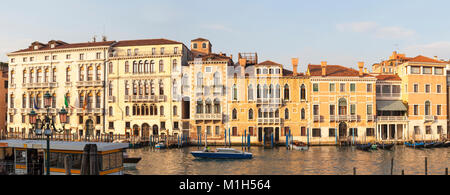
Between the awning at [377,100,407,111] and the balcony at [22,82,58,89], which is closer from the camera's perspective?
the awning at [377,100,407,111]

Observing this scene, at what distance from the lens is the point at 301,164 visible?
26.1 meters

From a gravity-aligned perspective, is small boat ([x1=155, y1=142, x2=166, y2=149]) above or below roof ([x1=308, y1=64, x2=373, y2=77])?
below

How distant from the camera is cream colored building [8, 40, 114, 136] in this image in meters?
44.3

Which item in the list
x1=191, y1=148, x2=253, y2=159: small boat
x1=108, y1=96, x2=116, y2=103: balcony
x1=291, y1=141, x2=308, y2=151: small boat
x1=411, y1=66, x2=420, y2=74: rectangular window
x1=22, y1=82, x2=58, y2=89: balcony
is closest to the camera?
x1=191, y1=148, x2=253, y2=159: small boat

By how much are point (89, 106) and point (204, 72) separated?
49.1ft

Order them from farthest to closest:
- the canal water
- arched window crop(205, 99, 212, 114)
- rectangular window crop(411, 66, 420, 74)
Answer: arched window crop(205, 99, 212, 114) < rectangular window crop(411, 66, 420, 74) < the canal water

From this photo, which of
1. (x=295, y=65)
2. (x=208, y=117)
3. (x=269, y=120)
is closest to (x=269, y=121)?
(x=269, y=120)

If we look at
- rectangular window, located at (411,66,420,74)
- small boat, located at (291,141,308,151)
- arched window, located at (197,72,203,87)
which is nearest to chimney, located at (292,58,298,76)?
small boat, located at (291,141,308,151)

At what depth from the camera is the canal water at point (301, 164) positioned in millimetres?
23234

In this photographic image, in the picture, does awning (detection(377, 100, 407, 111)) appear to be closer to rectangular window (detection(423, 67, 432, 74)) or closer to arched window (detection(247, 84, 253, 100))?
rectangular window (detection(423, 67, 432, 74))

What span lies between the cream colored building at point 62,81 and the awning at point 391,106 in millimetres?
31641

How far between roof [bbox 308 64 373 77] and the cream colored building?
78.2ft

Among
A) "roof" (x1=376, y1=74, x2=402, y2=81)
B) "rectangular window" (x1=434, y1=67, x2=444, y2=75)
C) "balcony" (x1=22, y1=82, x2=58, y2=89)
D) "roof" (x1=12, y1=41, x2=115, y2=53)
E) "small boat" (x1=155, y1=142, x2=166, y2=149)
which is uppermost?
"roof" (x1=12, y1=41, x2=115, y2=53)
